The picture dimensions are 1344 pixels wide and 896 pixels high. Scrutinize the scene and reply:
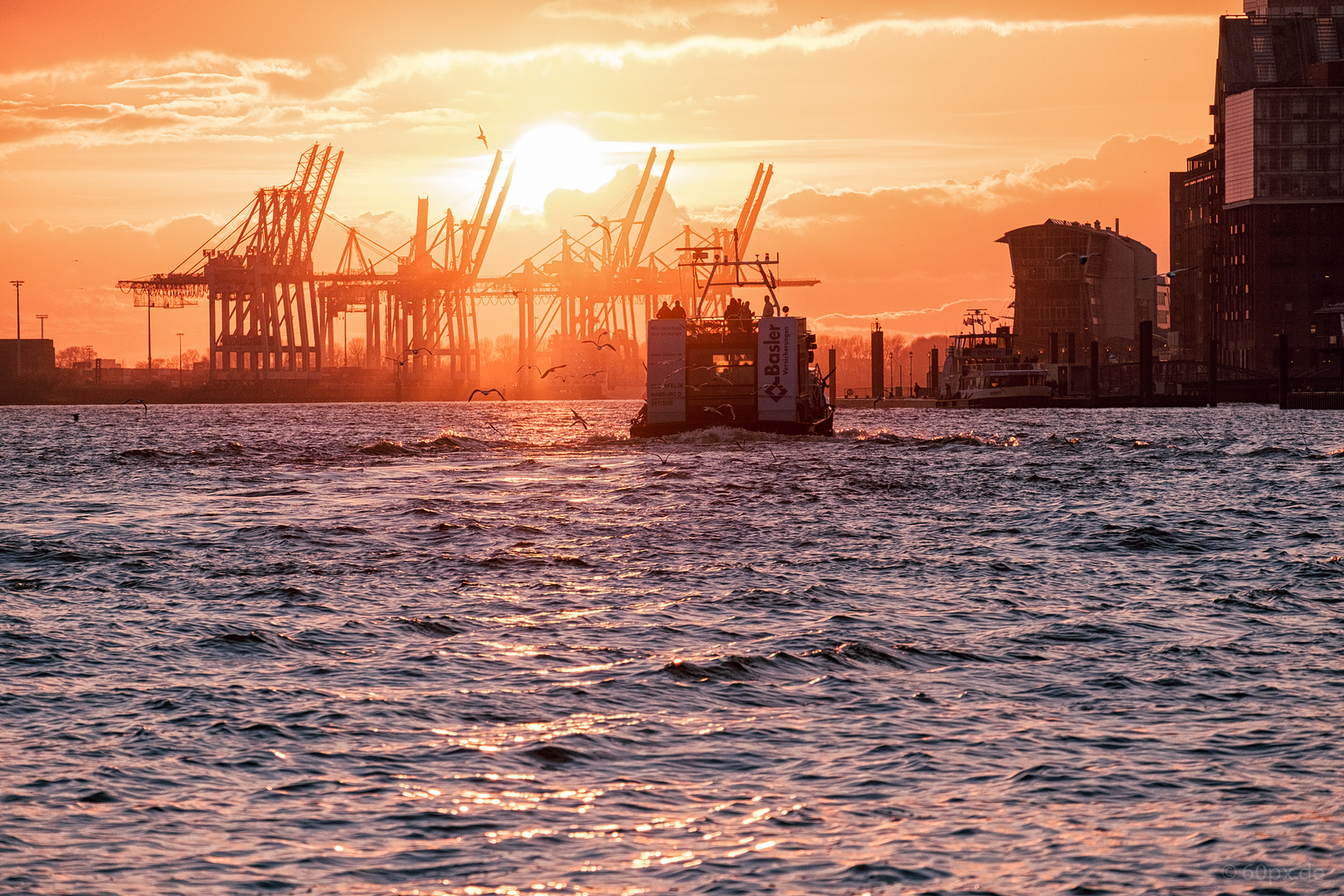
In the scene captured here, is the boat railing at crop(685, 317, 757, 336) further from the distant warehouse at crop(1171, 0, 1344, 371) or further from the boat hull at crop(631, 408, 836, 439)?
the distant warehouse at crop(1171, 0, 1344, 371)

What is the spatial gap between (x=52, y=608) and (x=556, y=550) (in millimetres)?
8894

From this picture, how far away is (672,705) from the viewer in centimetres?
1196

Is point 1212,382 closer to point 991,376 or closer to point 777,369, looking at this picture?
point 991,376

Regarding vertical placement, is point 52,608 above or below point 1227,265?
below

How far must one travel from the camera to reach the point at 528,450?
205 ft

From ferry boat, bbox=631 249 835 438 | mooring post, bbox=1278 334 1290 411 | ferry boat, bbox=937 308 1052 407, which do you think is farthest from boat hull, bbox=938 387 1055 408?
ferry boat, bbox=631 249 835 438

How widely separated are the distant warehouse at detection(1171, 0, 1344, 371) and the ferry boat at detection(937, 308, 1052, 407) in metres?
20.4

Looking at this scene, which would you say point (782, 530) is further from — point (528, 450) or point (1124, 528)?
point (528, 450)

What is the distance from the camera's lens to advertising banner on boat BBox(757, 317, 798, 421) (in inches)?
2292

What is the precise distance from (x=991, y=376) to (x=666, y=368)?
7869 cm

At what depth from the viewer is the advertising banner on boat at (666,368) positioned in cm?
5847

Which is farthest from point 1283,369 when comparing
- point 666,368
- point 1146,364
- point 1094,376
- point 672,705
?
point 672,705

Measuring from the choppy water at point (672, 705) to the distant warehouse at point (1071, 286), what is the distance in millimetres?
164017

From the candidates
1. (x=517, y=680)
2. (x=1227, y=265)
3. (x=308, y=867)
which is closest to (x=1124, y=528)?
(x=517, y=680)
